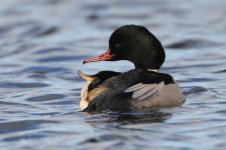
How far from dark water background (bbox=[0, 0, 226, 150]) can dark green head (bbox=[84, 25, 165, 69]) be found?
2.60 ft

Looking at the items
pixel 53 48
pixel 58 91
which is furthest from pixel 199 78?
pixel 53 48

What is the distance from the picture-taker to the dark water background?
32.2 feet

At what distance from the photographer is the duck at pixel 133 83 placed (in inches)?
430

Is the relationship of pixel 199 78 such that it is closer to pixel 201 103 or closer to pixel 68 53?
pixel 201 103

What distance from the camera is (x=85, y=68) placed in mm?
16359

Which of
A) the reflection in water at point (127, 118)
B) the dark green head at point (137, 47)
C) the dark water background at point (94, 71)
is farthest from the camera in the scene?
the dark green head at point (137, 47)

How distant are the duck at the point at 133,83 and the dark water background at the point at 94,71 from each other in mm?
184

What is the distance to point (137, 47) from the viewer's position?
12266mm

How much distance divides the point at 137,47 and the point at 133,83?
4.02ft

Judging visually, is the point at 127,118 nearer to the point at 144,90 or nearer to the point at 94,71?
the point at 144,90

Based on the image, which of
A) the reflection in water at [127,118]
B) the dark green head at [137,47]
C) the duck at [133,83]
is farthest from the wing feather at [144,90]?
the dark green head at [137,47]

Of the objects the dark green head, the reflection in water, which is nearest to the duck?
the dark green head

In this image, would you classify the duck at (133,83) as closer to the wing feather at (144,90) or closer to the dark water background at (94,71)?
the wing feather at (144,90)

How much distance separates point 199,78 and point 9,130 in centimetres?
498
